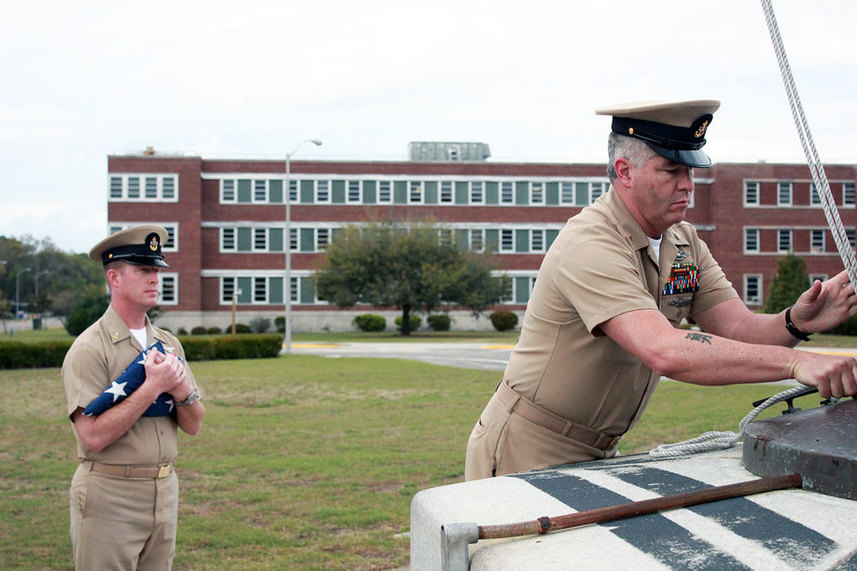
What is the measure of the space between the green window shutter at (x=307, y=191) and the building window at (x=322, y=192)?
257 mm

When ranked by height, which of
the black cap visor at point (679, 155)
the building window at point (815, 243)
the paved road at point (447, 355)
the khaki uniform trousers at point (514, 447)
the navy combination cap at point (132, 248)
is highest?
the building window at point (815, 243)

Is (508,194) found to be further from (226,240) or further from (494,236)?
(226,240)

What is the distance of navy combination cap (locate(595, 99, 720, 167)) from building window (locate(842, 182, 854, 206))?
196 ft

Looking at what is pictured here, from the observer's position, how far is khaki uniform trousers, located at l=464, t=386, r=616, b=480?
9.33 ft

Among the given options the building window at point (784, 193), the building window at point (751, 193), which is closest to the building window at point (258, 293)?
the building window at point (751, 193)

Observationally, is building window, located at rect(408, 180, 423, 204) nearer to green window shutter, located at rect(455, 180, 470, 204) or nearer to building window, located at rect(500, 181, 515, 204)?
green window shutter, located at rect(455, 180, 470, 204)

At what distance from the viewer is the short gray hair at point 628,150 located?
2588mm

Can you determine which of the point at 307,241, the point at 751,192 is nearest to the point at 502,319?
the point at 307,241

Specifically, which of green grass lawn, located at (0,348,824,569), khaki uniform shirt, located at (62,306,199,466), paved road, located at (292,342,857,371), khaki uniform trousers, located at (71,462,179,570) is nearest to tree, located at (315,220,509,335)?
paved road, located at (292,342,857,371)

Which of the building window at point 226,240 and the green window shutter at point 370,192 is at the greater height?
the green window shutter at point 370,192

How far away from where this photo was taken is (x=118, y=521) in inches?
140

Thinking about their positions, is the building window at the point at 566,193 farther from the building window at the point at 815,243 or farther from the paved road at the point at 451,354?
the paved road at the point at 451,354

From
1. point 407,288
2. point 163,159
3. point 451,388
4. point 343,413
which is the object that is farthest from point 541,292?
point 163,159

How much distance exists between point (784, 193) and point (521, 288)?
17.5m
